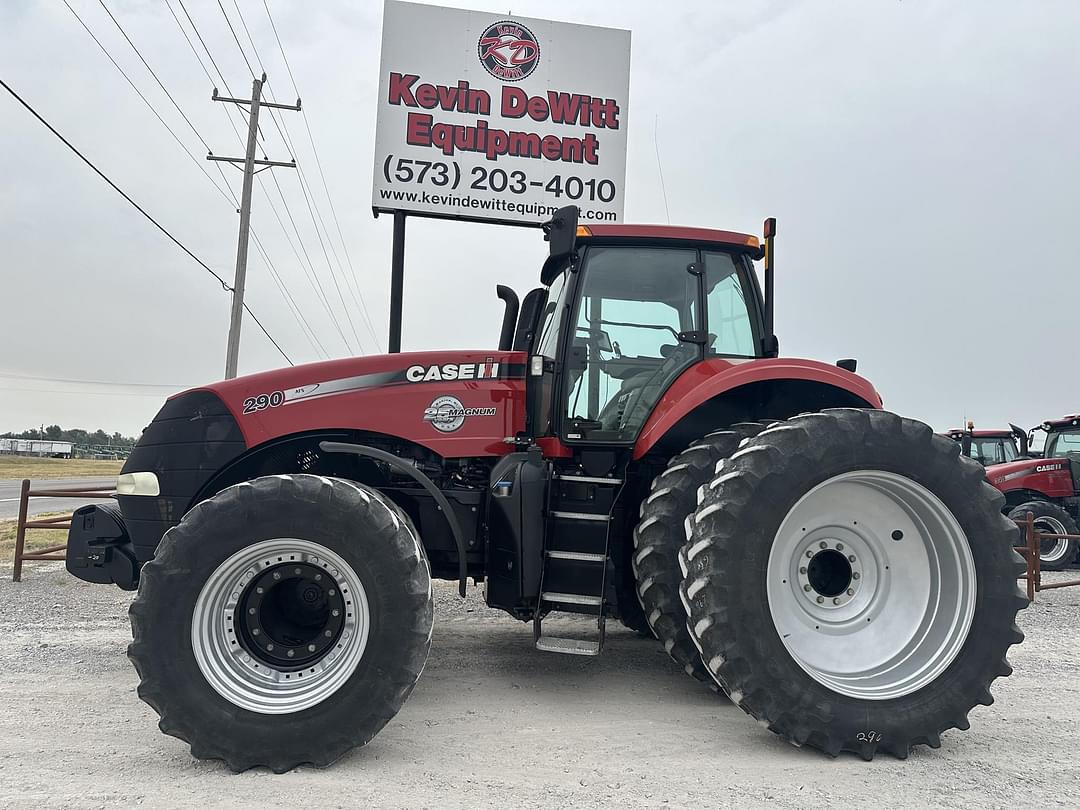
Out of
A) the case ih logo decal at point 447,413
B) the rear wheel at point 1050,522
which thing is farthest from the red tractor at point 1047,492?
the case ih logo decal at point 447,413

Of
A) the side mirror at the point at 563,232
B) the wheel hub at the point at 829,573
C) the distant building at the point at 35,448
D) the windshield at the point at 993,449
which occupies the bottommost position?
the wheel hub at the point at 829,573

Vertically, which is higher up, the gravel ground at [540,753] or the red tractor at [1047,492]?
the red tractor at [1047,492]

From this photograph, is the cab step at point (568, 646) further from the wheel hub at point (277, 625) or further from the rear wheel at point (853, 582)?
the wheel hub at point (277, 625)

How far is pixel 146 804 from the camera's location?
2625 millimetres

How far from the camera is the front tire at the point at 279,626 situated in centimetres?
302

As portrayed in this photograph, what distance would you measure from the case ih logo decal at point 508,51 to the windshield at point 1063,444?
977 centimetres

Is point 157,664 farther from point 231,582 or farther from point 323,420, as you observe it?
point 323,420

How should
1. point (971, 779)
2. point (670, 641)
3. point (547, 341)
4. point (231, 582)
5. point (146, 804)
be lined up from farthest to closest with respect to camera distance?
1. point (547, 341)
2. point (670, 641)
3. point (231, 582)
4. point (971, 779)
5. point (146, 804)

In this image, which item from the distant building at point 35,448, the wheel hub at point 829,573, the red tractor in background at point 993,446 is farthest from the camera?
the distant building at point 35,448

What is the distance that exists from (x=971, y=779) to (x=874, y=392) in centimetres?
184

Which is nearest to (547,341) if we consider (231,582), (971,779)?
(231,582)

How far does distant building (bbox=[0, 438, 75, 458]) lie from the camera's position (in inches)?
2810

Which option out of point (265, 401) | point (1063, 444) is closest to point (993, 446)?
point (1063, 444)

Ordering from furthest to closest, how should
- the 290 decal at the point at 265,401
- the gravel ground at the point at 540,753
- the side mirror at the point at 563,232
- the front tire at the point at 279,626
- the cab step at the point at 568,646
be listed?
the 290 decal at the point at 265,401
the side mirror at the point at 563,232
the cab step at the point at 568,646
the front tire at the point at 279,626
the gravel ground at the point at 540,753
